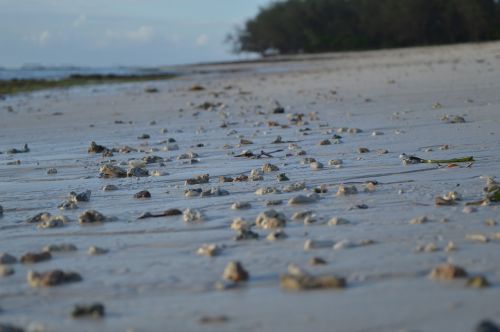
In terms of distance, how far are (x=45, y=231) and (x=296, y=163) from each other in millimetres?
2298

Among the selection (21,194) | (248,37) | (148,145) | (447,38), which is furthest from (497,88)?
(248,37)

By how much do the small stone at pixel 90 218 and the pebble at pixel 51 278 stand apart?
1.04 meters

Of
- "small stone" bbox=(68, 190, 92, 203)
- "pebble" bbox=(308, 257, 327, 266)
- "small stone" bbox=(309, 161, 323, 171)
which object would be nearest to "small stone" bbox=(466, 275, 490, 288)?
"pebble" bbox=(308, 257, 327, 266)

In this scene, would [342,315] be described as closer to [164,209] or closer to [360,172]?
[164,209]

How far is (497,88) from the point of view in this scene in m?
11.2

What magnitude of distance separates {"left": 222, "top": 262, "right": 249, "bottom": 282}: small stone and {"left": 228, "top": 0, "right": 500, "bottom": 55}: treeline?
5217 centimetres

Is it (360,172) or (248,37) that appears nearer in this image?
(360,172)

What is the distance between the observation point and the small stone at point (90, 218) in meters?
3.79

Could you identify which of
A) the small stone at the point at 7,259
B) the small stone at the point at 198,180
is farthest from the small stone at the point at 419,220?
the small stone at the point at 198,180

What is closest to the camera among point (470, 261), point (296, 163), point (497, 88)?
point (470, 261)

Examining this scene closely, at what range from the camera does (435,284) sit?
2.41m

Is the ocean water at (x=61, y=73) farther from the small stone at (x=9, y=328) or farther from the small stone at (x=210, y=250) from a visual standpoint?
the small stone at (x=9, y=328)

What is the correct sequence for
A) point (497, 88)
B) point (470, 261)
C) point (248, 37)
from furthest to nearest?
point (248, 37) → point (497, 88) → point (470, 261)

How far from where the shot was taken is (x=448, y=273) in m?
2.44
